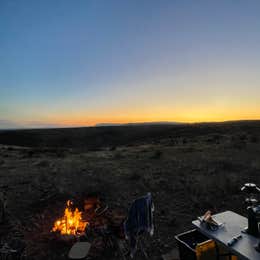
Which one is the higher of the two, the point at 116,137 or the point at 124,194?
the point at 124,194

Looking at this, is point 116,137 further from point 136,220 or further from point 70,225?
point 136,220

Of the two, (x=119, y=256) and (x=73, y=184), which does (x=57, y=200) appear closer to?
(x=73, y=184)

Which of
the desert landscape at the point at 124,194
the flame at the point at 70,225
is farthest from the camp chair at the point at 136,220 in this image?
the flame at the point at 70,225

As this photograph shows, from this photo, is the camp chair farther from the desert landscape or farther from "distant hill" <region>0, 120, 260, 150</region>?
"distant hill" <region>0, 120, 260, 150</region>

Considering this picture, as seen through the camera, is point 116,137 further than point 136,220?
Yes

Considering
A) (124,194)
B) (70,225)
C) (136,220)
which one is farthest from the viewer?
(124,194)

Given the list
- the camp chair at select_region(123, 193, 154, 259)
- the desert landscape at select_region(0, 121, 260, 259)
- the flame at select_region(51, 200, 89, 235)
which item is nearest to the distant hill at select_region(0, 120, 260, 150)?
the desert landscape at select_region(0, 121, 260, 259)

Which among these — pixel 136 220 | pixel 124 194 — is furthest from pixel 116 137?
pixel 136 220

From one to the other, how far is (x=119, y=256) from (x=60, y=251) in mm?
1225

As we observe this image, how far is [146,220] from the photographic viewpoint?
439 centimetres

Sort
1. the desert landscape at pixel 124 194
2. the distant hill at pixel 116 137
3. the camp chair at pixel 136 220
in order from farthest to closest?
the distant hill at pixel 116 137 → the desert landscape at pixel 124 194 → the camp chair at pixel 136 220

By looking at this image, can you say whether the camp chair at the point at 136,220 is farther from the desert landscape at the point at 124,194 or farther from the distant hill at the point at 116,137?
the distant hill at the point at 116,137

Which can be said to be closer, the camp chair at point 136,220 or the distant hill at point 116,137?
the camp chair at point 136,220

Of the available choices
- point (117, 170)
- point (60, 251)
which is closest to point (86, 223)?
point (60, 251)
